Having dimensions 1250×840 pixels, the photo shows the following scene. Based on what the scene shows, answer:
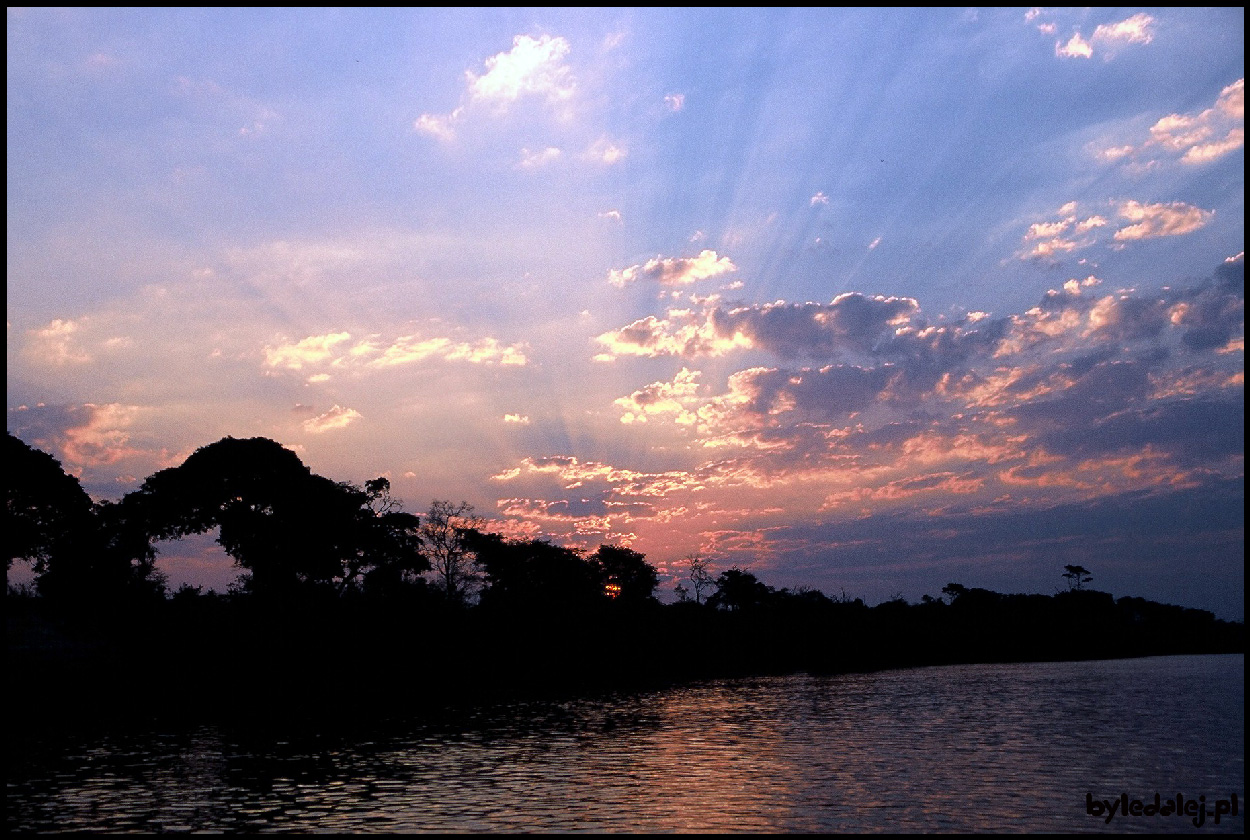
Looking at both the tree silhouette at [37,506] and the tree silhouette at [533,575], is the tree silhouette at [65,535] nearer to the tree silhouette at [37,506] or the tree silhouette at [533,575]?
the tree silhouette at [37,506]

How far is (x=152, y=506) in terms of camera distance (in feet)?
241

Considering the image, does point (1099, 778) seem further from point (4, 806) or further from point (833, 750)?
point (4, 806)

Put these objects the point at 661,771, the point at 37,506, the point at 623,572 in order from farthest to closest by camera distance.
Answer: the point at 623,572 < the point at 37,506 < the point at 661,771

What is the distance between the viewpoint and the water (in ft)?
74.2

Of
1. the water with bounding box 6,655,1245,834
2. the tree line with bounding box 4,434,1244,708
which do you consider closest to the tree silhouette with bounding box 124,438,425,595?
the tree line with bounding box 4,434,1244,708

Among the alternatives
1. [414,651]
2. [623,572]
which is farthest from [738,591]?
[414,651]

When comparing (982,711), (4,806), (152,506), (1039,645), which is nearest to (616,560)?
(1039,645)

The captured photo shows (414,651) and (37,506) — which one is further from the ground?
(37,506)

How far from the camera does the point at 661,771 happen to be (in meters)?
29.4

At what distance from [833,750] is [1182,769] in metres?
10.7

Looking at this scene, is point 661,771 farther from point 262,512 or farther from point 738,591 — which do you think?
point 738,591

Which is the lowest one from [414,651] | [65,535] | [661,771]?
[661,771]

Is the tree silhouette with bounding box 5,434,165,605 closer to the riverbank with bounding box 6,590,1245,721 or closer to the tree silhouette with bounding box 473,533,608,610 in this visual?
the riverbank with bounding box 6,590,1245,721

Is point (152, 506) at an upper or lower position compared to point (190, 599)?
upper
